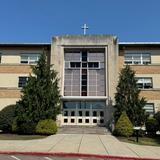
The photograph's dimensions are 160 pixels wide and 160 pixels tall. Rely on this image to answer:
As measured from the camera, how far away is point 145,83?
34406 mm

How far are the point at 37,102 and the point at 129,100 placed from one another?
10071 mm

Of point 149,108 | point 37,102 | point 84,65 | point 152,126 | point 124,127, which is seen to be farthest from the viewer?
point 84,65

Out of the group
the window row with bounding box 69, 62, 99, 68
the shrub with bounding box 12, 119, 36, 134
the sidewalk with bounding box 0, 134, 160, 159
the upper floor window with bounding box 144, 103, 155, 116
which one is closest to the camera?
the sidewalk with bounding box 0, 134, 160, 159

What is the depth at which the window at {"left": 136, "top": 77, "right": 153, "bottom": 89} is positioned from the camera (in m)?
34.3

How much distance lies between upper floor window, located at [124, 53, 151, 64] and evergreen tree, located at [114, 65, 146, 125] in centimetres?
522

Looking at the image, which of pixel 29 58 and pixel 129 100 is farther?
pixel 29 58

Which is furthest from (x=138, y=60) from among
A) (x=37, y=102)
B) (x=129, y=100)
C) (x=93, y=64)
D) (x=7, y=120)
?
(x=7, y=120)

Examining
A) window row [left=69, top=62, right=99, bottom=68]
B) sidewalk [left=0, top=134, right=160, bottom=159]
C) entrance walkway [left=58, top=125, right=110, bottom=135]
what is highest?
window row [left=69, top=62, right=99, bottom=68]

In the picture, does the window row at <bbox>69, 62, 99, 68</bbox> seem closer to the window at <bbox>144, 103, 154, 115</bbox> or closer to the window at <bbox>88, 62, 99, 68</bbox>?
the window at <bbox>88, 62, 99, 68</bbox>

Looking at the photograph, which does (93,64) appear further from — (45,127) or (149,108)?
(45,127)

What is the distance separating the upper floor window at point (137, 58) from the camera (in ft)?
116

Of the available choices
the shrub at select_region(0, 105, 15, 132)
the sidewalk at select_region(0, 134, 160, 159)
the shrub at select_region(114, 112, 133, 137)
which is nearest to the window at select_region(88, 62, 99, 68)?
the shrub at select_region(114, 112, 133, 137)

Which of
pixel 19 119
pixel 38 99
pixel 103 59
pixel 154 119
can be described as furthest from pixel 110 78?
pixel 19 119

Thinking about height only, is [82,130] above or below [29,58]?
below
